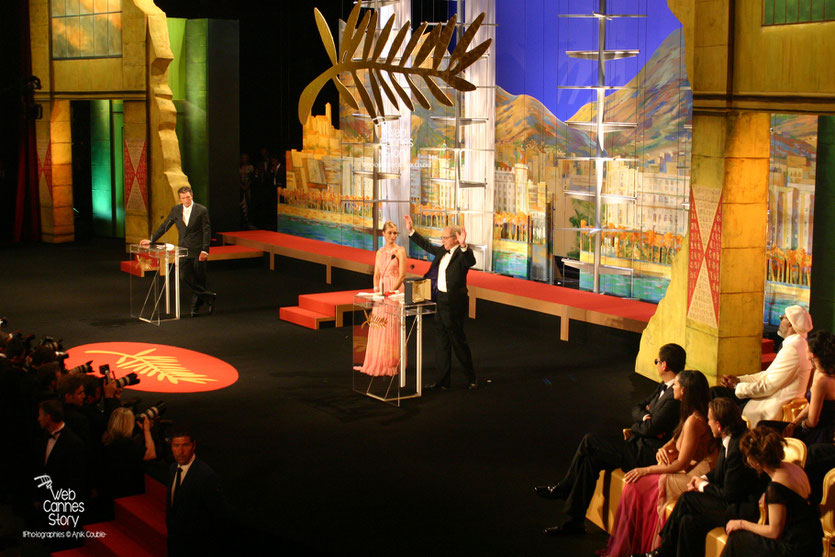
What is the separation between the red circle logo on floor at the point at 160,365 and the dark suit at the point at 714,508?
17.0 feet

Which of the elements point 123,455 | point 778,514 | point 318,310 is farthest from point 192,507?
point 318,310

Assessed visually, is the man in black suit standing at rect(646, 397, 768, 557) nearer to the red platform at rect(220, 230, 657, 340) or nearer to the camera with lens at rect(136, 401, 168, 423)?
the camera with lens at rect(136, 401, 168, 423)

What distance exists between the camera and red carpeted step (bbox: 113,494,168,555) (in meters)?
6.40

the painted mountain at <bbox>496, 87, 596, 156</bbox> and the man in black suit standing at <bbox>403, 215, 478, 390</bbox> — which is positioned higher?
the painted mountain at <bbox>496, 87, 596, 156</bbox>

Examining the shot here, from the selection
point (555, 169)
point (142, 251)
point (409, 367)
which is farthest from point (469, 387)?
point (142, 251)

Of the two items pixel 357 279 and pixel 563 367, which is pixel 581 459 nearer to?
pixel 563 367

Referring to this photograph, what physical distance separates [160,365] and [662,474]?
5.97 metres

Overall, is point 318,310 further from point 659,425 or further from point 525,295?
point 659,425

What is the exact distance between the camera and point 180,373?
32.8ft

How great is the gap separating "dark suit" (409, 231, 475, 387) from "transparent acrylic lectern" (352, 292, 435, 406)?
192mm

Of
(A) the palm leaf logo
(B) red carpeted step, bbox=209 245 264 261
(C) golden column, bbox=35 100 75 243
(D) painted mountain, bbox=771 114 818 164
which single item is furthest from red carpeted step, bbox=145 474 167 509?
(C) golden column, bbox=35 100 75 243

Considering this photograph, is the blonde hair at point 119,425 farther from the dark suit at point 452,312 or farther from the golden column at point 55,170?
the golden column at point 55,170

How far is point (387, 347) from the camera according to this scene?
9164 millimetres

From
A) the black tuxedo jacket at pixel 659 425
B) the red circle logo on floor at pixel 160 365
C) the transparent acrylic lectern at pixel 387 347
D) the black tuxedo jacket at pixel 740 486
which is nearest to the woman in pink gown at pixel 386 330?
the transparent acrylic lectern at pixel 387 347
